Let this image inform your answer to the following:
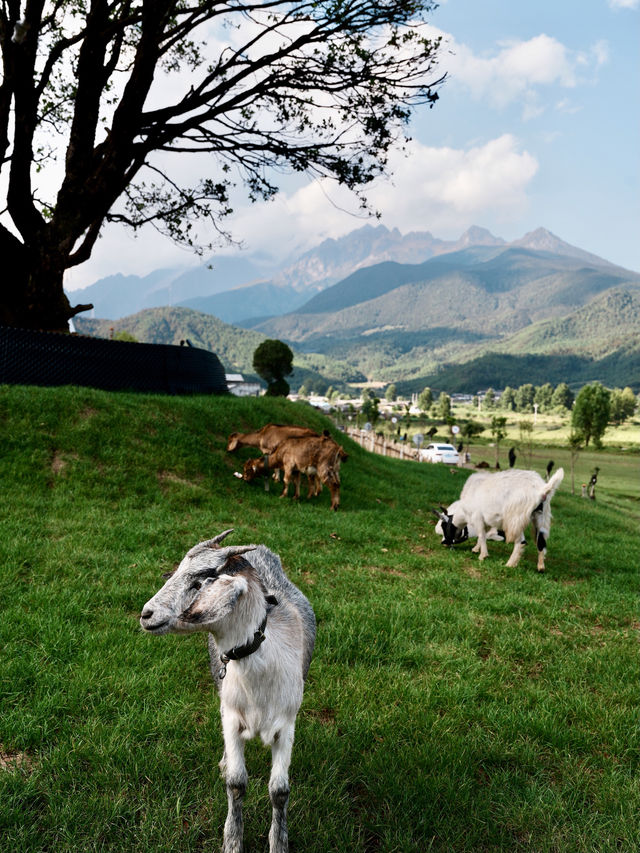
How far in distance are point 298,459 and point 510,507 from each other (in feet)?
16.0

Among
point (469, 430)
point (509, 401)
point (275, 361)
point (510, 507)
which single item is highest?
point (275, 361)

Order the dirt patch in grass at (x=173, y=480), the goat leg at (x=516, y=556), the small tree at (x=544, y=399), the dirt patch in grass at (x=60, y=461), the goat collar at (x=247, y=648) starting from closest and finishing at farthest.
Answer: the goat collar at (x=247, y=648), the goat leg at (x=516, y=556), the dirt patch in grass at (x=60, y=461), the dirt patch in grass at (x=173, y=480), the small tree at (x=544, y=399)

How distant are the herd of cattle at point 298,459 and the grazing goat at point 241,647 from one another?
8026 mm

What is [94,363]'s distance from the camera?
13.6 metres

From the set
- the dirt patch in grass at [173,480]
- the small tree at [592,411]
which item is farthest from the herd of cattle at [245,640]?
the small tree at [592,411]

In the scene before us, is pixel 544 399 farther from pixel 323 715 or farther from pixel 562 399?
pixel 323 715

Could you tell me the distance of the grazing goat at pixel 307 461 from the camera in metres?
10.9

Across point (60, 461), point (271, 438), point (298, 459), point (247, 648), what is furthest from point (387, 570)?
point (60, 461)

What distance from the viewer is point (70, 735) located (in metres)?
3.30

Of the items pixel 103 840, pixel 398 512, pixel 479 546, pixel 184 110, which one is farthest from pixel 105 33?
pixel 103 840

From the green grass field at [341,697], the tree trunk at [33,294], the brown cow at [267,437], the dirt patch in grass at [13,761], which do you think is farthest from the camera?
the tree trunk at [33,294]

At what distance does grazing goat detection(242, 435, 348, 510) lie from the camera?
1091cm

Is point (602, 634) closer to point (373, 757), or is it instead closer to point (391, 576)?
point (391, 576)

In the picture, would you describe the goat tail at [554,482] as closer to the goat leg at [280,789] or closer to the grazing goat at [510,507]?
the grazing goat at [510,507]
